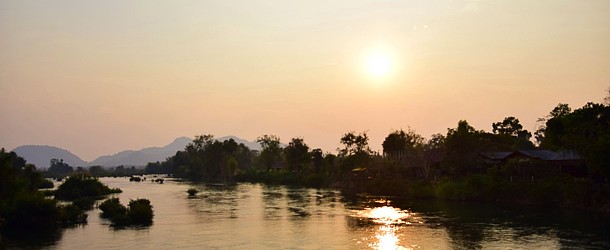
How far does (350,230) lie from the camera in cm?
4619

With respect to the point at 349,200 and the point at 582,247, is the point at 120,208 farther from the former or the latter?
the point at 582,247

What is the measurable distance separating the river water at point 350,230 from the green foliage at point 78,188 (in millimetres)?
24777

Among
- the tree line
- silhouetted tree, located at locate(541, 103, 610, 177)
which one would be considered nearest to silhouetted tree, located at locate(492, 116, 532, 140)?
the tree line

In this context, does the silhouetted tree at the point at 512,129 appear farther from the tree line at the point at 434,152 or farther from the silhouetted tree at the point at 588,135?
the silhouetted tree at the point at 588,135

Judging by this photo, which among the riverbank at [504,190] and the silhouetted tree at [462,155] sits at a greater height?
the silhouetted tree at [462,155]

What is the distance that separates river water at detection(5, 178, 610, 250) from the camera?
1513 inches

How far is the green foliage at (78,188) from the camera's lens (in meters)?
84.3

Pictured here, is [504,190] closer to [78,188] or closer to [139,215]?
[139,215]

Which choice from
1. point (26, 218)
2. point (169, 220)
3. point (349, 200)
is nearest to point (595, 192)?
point (349, 200)

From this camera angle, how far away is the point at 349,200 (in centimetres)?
7750

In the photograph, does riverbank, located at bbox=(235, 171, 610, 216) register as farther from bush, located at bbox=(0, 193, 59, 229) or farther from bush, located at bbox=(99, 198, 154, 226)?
bush, located at bbox=(0, 193, 59, 229)

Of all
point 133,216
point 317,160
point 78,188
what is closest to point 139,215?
point 133,216

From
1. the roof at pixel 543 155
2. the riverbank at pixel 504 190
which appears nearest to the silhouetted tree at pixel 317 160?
the riverbank at pixel 504 190

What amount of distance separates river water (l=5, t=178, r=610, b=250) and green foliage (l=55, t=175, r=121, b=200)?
24.8 m
